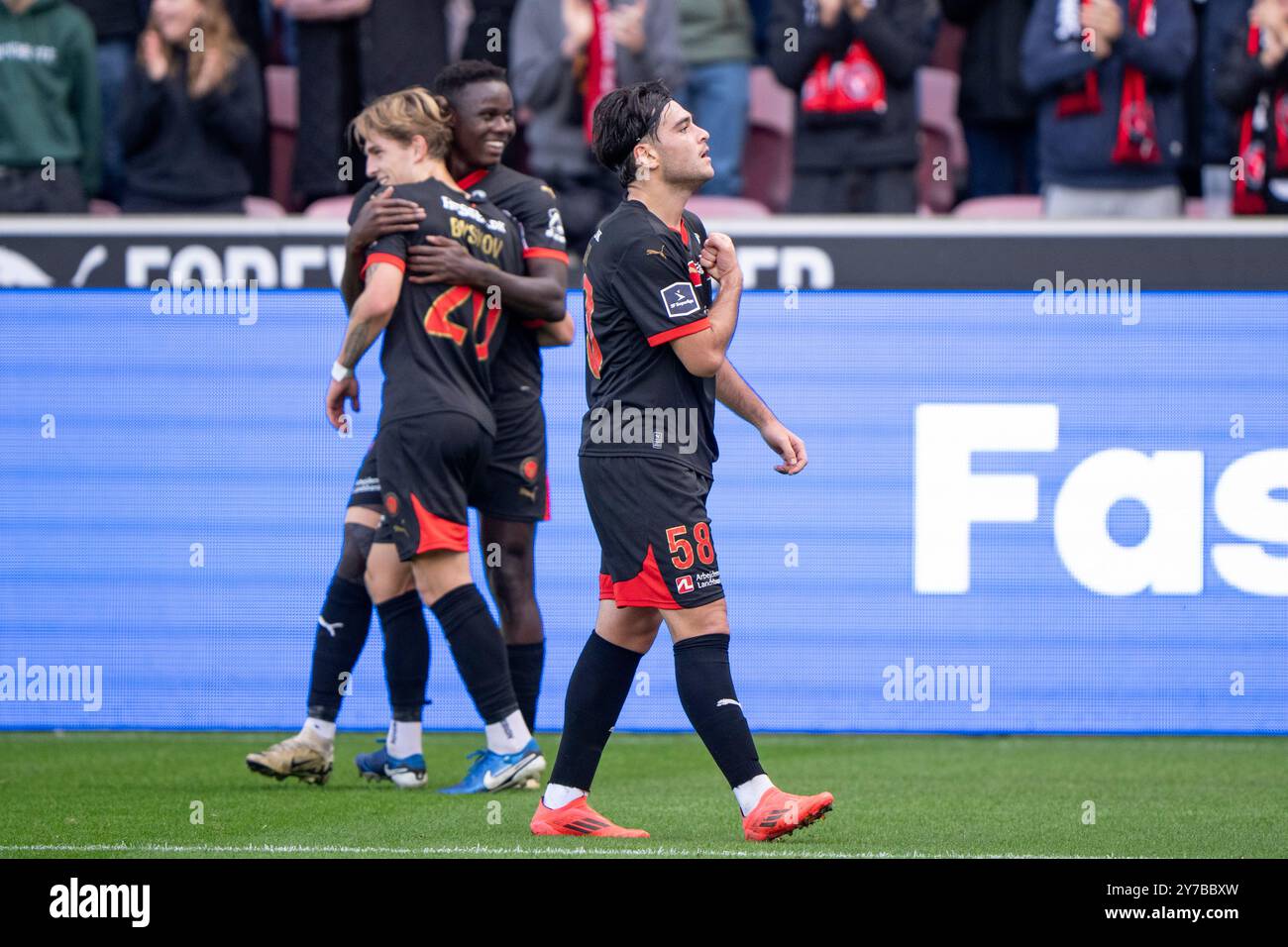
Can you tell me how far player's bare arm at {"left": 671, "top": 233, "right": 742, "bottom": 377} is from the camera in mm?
4797

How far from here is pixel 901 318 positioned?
7676 millimetres

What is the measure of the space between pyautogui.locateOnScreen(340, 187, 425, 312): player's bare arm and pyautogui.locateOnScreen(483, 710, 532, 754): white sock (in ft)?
4.74

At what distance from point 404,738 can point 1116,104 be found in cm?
429

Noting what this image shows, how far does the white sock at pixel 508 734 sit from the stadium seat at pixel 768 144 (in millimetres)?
4575

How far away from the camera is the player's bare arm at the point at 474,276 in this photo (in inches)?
231

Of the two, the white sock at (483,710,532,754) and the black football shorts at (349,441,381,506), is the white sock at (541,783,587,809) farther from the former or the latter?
the black football shorts at (349,441,381,506)

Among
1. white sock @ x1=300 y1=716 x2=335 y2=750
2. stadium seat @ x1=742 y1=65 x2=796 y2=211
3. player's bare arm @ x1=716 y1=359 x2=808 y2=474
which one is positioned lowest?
white sock @ x1=300 y1=716 x2=335 y2=750

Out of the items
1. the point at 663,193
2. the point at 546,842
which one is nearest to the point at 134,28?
Answer: the point at 663,193

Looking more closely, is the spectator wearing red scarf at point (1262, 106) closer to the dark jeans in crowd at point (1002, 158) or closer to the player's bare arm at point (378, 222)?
the dark jeans in crowd at point (1002, 158)

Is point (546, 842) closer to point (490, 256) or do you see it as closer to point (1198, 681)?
point (490, 256)

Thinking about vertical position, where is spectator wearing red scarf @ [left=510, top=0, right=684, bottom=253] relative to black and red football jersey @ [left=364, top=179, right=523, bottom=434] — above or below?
above

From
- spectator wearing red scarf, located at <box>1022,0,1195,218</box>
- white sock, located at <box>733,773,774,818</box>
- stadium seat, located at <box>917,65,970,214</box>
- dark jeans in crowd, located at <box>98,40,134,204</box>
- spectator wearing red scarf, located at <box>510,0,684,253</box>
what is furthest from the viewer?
stadium seat, located at <box>917,65,970,214</box>

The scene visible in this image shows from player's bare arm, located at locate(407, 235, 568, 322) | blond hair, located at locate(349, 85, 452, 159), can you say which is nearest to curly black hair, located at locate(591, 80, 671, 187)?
player's bare arm, located at locate(407, 235, 568, 322)

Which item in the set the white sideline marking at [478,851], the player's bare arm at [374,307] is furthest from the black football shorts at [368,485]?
the white sideline marking at [478,851]
